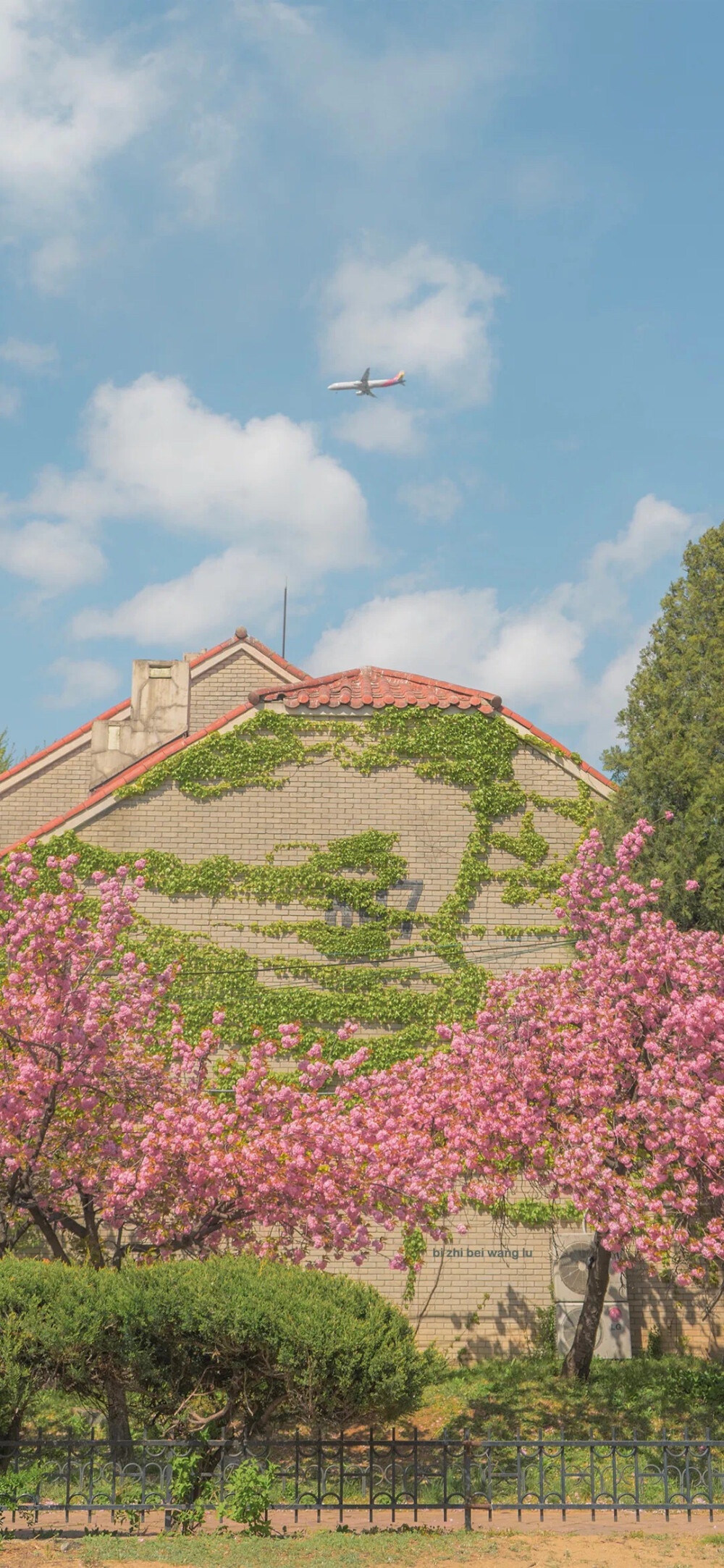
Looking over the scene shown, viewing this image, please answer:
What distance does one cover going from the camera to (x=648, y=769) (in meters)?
19.2

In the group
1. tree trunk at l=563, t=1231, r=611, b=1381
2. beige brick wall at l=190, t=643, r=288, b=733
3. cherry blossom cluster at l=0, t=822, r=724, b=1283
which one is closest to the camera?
cherry blossom cluster at l=0, t=822, r=724, b=1283

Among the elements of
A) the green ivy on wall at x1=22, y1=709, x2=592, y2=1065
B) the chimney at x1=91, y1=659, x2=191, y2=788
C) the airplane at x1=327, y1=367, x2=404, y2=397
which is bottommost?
the green ivy on wall at x1=22, y1=709, x2=592, y2=1065

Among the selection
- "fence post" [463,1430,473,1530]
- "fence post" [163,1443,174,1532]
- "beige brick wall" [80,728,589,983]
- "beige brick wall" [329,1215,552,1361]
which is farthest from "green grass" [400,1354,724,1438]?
"beige brick wall" [80,728,589,983]

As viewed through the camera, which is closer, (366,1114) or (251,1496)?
(251,1496)

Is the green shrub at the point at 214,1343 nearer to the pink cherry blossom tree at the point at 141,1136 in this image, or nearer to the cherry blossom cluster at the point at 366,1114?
the pink cherry blossom tree at the point at 141,1136

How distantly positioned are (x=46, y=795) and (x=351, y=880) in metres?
8.73

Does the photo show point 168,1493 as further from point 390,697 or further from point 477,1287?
point 390,697

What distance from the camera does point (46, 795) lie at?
26.6 meters

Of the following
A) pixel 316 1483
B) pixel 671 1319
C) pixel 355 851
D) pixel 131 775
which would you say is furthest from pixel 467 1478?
pixel 131 775

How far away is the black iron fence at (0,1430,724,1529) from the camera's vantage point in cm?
994

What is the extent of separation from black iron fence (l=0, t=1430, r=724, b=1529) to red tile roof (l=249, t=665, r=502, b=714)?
A: 40.3ft

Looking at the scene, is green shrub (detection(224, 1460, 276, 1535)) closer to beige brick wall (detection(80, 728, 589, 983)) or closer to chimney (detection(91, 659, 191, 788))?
beige brick wall (detection(80, 728, 589, 983))

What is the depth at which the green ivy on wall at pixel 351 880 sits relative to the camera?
20.3 meters

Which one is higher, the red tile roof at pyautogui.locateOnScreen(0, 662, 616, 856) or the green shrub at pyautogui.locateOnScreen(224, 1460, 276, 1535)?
the red tile roof at pyautogui.locateOnScreen(0, 662, 616, 856)
